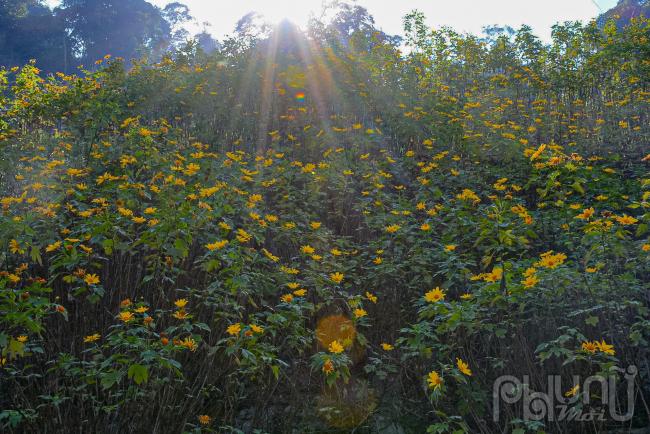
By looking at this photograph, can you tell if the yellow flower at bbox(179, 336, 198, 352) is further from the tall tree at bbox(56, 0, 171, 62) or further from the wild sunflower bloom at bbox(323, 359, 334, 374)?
the tall tree at bbox(56, 0, 171, 62)

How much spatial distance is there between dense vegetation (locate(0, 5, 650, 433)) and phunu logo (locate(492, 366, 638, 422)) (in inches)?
2.8

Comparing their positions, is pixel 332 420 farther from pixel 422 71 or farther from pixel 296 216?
pixel 422 71

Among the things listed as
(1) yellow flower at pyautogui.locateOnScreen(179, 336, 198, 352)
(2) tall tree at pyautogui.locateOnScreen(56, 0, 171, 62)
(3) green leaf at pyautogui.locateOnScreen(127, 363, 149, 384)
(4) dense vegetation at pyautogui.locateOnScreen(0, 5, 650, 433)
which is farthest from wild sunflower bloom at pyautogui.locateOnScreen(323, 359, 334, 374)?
(2) tall tree at pyautogui.locateOnScreen(56, 0, 171, 62)

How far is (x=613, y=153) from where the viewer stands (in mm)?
5703

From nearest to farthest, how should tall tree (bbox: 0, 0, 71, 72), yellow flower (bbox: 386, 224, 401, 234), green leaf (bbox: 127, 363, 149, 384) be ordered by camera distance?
green leaf (bbox: 127, 363, 149, 384), yellow flower (bbox: 386, 224, 401, 234), tall tree (bbox: 0, 0, 71, 72)

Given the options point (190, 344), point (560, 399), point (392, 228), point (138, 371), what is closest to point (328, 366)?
point (190, 344)

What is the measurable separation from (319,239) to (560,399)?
1675 millimetres

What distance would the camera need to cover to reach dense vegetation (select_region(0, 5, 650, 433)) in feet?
8.49

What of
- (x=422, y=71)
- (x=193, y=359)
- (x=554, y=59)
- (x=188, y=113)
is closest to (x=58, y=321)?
(x=193, y=359)

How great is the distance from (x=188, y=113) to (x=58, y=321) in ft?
11.7

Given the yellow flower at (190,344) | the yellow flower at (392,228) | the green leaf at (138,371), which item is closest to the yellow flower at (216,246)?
the yellow flower at (190,344)

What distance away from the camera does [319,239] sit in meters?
3.63

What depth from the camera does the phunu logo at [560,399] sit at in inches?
102

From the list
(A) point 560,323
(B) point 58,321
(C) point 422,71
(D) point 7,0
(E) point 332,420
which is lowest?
(E) point 332,420
